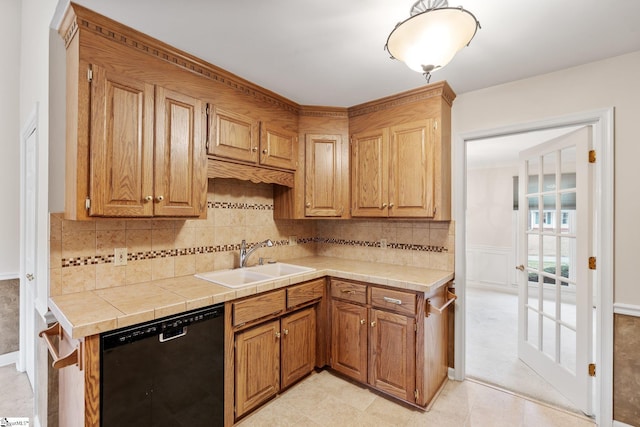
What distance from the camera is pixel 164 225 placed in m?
2.17

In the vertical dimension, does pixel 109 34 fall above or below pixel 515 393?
above

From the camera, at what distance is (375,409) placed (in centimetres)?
212

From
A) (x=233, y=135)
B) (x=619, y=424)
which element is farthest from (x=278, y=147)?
(x=619, y=424)

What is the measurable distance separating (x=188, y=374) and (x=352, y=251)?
78.2 inches

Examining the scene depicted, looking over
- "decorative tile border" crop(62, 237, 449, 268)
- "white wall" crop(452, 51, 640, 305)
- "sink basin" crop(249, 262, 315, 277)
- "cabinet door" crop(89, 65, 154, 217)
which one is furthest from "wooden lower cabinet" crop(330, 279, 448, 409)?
"cabinet door" crop(89, 65, 154, 217)

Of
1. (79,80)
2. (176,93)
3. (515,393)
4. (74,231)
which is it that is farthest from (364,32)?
(515,393)

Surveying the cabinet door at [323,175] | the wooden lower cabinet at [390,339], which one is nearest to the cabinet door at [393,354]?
the wooden lower cabinet at [390,339]

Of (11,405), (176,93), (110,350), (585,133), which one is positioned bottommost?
(11,405)

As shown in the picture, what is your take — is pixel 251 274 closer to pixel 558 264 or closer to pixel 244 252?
pixel 244 252

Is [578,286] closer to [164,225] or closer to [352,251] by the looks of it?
[352,251]

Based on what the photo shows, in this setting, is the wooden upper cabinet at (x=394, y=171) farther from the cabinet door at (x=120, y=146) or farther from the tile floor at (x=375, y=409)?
the cabinet door at (x=120, y=146)

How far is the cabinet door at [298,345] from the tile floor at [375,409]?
132 mm

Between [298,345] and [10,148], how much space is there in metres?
3.16

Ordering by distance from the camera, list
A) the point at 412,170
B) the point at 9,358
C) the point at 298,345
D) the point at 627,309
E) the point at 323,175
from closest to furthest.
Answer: the point at 627,309 → the point at 298,345 → the point at 412,170 → the point at 9,358 → the point at 323,175
